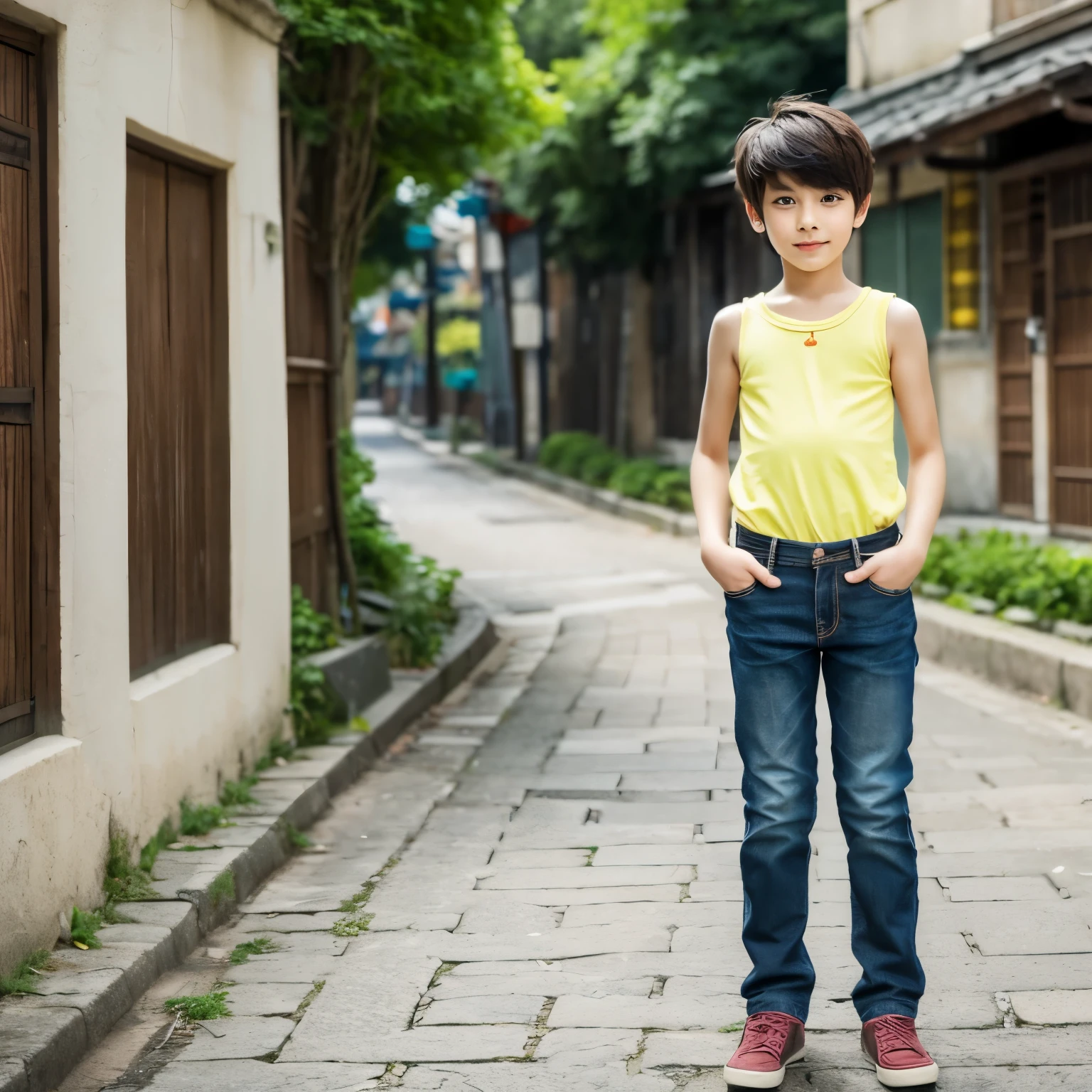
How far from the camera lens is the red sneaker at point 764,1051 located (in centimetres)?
317

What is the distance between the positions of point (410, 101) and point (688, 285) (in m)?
13.3

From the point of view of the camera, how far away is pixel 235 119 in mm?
5801

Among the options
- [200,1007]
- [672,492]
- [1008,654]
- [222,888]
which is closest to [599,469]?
[672,492]

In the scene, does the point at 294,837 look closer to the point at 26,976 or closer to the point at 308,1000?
the point at 308,1000

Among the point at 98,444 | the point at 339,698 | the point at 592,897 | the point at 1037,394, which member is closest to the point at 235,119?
the point at 98,444

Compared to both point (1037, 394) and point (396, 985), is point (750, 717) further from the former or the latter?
point (1037, 394)

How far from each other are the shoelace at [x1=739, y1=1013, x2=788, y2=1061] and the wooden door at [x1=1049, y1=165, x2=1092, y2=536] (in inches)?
334

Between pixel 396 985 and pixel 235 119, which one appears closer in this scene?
pixel 396 985

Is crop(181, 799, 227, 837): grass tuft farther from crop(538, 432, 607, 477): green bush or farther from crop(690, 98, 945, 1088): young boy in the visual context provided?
crop(538, 432, 607, 477): green bush

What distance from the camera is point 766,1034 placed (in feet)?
10.6

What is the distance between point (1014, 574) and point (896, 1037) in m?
6.17

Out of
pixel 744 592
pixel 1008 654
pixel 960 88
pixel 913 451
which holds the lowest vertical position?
pixel 1008 654

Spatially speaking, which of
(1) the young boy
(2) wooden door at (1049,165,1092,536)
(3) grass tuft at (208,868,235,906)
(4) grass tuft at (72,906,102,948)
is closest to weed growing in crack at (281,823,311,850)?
(3) grass tuft at (208,868,235,906)

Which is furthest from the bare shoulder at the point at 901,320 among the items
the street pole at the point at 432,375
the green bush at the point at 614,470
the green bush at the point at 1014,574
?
the street pole at the point at 432,375
